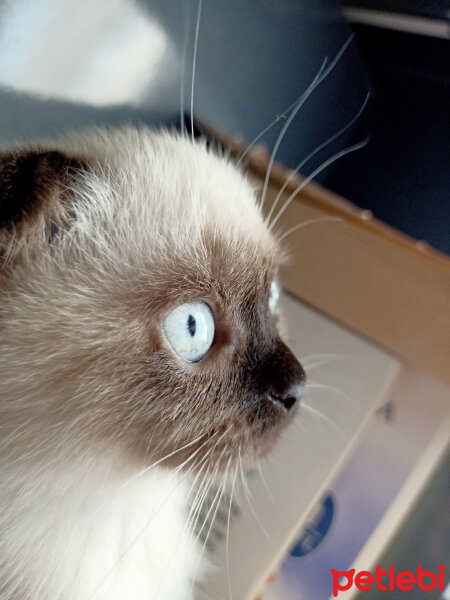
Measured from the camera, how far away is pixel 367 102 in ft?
4.16

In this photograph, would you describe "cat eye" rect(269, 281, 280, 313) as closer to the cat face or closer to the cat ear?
the cat face

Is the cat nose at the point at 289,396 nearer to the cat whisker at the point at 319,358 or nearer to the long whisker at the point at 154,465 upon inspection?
the long whisker at the point at 154,465

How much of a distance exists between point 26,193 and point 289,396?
1.36 ft

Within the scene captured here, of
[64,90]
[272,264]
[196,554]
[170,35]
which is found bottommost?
[196,554]

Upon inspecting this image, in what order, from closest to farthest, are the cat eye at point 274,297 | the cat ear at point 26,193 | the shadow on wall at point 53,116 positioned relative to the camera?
1. the cat ear at point 26,193
2. the cat eye at point 274,297
3. the shadow on wall at point 53,116

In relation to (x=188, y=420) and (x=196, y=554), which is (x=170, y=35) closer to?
(x=188, y=420)

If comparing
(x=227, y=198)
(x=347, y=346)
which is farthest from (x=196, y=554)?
(x=227, y=198)

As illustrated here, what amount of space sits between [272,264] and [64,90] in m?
0.70

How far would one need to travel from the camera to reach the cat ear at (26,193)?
1.79ft

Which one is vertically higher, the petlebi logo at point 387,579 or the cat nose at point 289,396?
the cat nose at point 289,396

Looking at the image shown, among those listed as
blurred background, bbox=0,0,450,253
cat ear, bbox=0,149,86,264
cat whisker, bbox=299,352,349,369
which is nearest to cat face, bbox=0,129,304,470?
cat ear, bbox=0,149,86,264

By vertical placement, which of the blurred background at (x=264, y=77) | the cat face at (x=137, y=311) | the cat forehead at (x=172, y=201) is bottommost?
the cat face at (x=137, y=311)

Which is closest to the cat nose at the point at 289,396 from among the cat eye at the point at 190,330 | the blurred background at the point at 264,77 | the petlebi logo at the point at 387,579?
the cat eye at the point at 190,330

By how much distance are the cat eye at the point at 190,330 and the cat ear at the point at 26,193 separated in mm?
182
